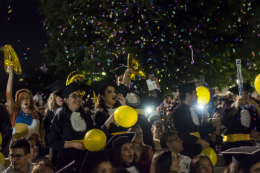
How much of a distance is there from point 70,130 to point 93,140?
41 centimetres

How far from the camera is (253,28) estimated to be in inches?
586

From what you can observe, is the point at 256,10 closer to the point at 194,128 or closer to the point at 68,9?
the point at 68,9

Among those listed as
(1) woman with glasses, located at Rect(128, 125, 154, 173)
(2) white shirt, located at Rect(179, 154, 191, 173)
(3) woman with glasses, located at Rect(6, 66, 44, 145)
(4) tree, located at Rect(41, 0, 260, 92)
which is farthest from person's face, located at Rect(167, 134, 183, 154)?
(4) tree, located at Rect(41, 0, 260, 92)

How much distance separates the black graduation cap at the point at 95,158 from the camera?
387 centimetres

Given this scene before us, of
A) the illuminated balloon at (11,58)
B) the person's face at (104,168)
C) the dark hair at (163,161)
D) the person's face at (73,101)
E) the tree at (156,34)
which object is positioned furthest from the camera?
the tree at (156,34)

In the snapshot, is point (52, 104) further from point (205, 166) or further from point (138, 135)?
point (205, 166)

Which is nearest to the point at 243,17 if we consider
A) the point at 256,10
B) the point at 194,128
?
the point at 256,10

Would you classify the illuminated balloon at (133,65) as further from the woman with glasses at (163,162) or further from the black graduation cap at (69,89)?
the woman with glasses at (163,162)

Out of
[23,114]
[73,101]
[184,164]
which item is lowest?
[184,164]

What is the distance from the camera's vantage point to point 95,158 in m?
3.91

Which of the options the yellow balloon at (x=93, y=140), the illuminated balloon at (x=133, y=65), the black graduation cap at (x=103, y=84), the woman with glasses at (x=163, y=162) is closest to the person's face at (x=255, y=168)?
the woman with glasses at (x=163, y=162)

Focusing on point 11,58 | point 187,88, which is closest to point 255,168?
point 187,88

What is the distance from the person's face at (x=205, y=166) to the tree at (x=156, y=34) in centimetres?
908

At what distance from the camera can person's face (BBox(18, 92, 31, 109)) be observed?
5.61 m
